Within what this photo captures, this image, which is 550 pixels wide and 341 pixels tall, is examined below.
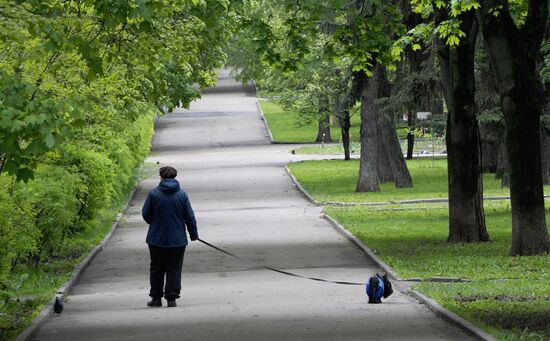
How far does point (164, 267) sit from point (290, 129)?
63.7 m

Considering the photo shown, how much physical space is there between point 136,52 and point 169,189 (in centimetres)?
343

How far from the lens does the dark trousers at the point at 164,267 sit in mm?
15516

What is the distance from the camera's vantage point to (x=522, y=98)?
1972cm

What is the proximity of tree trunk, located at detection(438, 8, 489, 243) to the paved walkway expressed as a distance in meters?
2.16

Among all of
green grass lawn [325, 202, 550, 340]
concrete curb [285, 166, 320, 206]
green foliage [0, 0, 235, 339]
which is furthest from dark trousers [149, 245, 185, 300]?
concrete curb [285, 166, 320, 206]

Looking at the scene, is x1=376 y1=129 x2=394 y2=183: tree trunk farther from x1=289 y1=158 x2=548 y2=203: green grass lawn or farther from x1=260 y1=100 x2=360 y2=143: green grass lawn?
x1=260 y1=100 x2=360 y2=143: green grass lawn

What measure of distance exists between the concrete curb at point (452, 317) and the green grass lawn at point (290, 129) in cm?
5412

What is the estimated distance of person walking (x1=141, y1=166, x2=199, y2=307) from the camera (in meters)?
15.5

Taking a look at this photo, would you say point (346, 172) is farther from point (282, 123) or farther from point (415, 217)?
point (282, 123)

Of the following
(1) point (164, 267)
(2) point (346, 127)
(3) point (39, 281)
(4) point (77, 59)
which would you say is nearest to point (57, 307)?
(1) point (164, 267)

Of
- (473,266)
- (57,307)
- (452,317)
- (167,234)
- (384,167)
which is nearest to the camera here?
(452,317)

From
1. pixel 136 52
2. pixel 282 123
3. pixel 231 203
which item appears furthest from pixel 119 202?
pixel 282 123

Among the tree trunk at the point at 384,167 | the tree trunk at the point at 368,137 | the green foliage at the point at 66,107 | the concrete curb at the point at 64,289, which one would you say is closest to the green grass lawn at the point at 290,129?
the tree trunk at the point at 384,167

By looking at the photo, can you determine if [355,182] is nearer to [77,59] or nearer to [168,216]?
[77,59]
